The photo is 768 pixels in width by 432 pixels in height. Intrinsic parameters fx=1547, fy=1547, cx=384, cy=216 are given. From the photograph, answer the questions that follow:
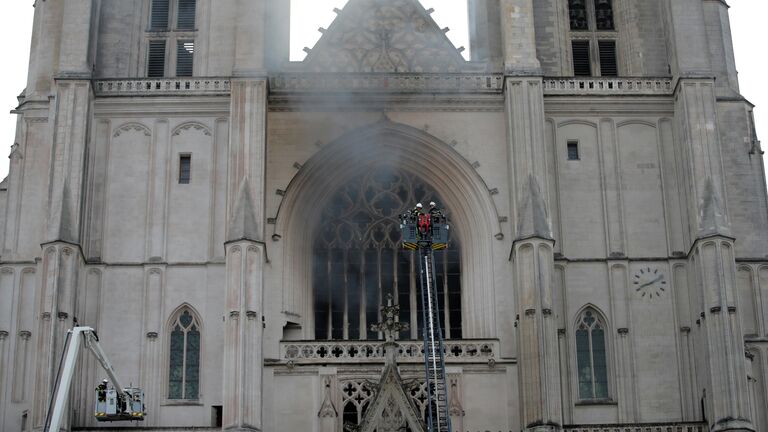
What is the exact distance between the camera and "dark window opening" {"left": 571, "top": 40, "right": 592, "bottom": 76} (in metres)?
44.3

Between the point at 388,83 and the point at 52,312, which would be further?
the point at 388,83

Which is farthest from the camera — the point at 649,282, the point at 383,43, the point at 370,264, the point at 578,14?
the point at 578,14

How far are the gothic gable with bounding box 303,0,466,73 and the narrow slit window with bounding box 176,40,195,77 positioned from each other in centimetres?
322

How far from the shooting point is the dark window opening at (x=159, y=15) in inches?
1740

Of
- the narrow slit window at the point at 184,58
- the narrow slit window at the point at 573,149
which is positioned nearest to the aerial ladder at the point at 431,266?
the narrow slit window at the point at 573,149

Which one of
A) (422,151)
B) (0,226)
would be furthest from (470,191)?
(0,226)

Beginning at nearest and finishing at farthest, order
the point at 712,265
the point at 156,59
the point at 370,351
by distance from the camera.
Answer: the point at 712,265 → the point at 370,351 → the point at 156,59

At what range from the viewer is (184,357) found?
3959 centimetres

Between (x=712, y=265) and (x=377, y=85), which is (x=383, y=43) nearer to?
(x=377, y=85)

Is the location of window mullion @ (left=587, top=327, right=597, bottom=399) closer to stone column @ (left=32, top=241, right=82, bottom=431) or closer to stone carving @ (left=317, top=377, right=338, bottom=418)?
stone carving @ (left=317, top=377, right=338, bottom=418)

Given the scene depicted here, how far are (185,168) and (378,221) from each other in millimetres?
5400

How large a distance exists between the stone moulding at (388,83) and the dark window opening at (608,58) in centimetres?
376

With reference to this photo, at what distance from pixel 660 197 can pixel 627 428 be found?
6734mm

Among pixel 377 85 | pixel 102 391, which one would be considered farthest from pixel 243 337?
pixel 377 85
